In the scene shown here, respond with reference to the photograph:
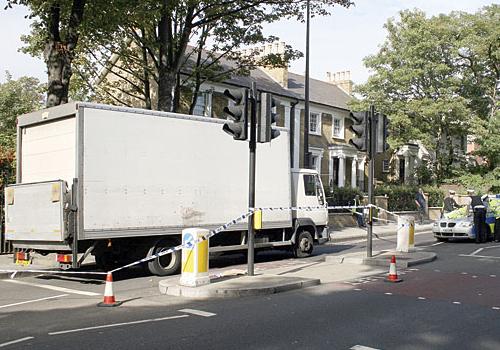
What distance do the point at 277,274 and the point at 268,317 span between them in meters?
4.03

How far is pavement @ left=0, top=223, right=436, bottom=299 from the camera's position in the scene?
9.18 metres

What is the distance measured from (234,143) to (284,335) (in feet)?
23.7

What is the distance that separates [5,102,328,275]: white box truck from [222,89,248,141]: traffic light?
6.96 feet

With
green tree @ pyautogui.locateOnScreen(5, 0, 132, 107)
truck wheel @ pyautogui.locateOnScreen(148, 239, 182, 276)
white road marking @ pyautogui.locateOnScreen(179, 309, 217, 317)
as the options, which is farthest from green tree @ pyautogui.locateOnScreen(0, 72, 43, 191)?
white road marking @ pyautogui.locateOnScreen(179, 309, 217, 317)

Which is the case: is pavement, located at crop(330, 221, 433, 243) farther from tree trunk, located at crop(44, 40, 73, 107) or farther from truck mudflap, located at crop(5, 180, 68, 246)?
truck mudflap, located at crop(5, 180, 68, 246)

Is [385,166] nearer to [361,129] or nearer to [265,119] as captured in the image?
[361,129]

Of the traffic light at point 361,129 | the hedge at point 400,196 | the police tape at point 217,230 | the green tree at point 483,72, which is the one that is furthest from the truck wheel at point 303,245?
the green tree at point 483,72

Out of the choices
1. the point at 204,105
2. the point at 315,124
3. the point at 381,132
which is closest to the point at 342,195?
the point at 204,105

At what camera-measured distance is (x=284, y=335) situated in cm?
652

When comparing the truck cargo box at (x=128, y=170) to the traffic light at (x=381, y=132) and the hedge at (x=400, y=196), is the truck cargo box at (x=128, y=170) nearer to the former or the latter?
A: the traffic light at (x=381, y=132)

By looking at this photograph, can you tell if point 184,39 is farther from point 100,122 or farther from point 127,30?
point 100,122

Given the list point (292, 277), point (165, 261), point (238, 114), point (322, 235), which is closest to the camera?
point (238, 114)

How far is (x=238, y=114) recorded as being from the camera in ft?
33.6

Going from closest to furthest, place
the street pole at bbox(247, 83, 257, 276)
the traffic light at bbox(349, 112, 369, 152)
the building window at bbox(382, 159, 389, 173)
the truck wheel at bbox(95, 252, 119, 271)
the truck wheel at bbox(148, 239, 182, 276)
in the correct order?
the street pole at bbox(247, 83, 257, 276) → the truck wheel at bbox(148, 239, 182, 276) → the truck wheel at bbox(95, 252, 119, 271) → the traffic light at bbox(349, 112, 369, 152) → the building window at bbox(382, 159, 389, 173)
